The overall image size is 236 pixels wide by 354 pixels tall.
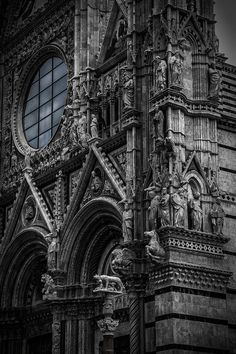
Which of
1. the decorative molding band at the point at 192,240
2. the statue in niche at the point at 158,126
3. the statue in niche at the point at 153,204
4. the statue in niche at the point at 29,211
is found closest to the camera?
the decorative molding band at the point at 192,240

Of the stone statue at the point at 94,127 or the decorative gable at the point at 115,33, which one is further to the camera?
the decorative gable at the point at 115,33

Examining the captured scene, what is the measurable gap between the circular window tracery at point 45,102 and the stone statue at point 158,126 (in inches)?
256

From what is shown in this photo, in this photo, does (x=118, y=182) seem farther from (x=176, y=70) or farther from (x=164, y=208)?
(x=176, y=70)

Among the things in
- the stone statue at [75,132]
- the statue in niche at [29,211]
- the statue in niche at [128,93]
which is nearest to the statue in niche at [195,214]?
the statue in niche at [128,93]

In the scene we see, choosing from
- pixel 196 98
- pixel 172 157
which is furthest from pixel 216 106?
pixel 172 157

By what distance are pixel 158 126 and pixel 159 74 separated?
1.34m

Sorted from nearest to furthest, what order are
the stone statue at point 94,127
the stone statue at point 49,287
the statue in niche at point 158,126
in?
the statue in niche at point 158,126 → the stone statue at point 49,287 → the stone statue at point 94,127

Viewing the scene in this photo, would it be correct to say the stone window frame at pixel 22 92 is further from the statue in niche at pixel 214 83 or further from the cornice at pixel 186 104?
the cornice at pixel 186 104

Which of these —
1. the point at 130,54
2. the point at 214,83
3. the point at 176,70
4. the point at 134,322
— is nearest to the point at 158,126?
the point at 176,70

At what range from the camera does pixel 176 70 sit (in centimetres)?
2038

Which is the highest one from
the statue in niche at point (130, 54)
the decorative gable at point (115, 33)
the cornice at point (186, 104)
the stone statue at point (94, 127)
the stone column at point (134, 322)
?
the decorative gable at point (115, 33)

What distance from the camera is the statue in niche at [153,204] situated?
19.5m

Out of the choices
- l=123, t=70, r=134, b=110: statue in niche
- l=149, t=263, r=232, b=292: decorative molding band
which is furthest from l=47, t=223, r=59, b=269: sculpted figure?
l=149, t=263, r=232, b=292: decorative molding band

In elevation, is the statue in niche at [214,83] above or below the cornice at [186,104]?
above
